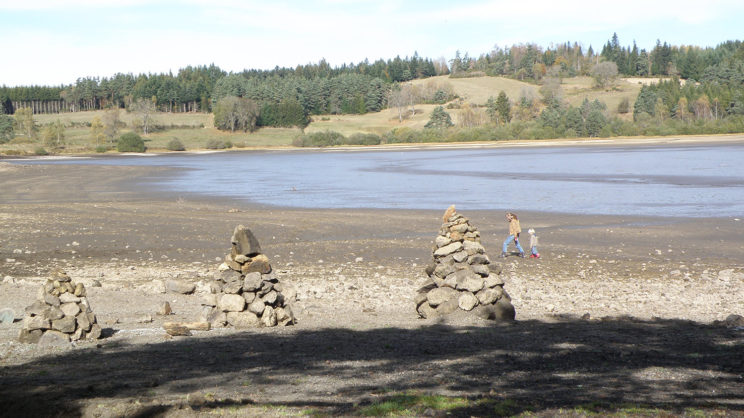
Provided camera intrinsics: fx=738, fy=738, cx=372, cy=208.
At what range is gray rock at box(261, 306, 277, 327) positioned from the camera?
12016mm

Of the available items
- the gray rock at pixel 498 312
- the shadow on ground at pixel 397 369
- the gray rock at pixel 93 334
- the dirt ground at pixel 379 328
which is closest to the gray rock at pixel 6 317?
the dirt ground at pixel 379 328

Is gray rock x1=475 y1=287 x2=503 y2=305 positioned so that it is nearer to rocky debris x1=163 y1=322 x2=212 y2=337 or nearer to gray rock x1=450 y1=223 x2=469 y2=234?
gray rock x1=450 y1=223 x2=469 y2=234

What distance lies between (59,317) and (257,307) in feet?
9.80

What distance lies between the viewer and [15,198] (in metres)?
38.9

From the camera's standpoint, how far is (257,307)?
1205 centimetres

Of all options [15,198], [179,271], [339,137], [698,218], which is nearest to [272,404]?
[179,271]

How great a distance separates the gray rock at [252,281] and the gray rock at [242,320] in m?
0.45

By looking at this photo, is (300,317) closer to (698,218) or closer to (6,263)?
(6,263)

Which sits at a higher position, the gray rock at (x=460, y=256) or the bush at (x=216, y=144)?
the bush at (x=216, y=144)

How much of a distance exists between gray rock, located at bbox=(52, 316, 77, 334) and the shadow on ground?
1.83ft

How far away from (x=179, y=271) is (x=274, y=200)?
64.7 feet

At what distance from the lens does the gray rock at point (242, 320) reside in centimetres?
1198

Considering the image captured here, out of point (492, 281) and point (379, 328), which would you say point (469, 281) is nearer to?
point (492, 281)

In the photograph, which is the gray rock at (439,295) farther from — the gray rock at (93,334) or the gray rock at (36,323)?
the gray rock at (36,323)
